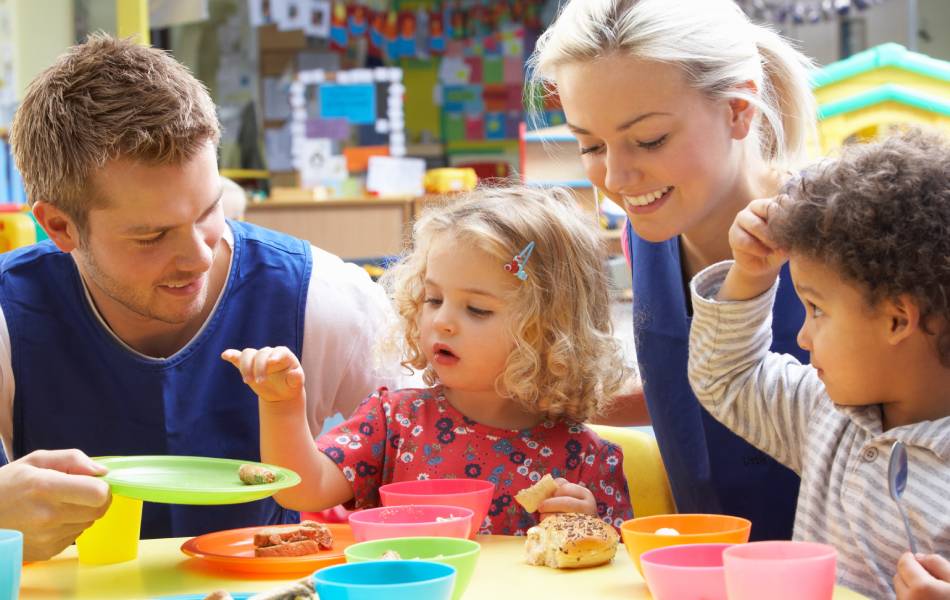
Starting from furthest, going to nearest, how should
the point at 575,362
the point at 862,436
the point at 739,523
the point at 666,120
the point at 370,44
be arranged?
the point at 370,44 → the point at 575,362 → the point at 666,120 → the point at 862,436 → the point at 739,523

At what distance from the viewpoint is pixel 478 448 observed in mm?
1581

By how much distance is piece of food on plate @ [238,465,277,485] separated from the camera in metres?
1.21

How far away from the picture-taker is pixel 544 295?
5.39 feet

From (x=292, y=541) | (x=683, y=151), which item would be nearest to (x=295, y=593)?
(x=292, y=541)

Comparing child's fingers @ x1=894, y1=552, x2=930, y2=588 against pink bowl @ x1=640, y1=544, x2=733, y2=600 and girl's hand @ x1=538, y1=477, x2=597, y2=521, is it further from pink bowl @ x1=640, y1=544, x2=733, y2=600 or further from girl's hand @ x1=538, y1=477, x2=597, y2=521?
girl's hand @ x1=538, y1=477, x2=597, y2=521

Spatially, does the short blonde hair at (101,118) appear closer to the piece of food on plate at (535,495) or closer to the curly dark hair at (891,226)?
the piece of food on plate at (535,495)

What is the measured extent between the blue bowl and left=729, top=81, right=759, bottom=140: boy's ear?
90cm

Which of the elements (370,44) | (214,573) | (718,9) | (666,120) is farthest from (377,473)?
(370,44)

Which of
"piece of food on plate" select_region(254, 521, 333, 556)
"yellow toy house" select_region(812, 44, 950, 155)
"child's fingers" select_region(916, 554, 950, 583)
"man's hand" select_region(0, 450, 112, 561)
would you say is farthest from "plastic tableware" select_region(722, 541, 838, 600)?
"yellow toy house" select_region(812, 44, 950, 155)

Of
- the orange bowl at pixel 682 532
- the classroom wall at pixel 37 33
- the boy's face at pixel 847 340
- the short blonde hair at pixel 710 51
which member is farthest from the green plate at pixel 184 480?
the classroom wall at pixel 37 33

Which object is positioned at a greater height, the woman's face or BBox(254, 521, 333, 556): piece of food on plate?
the woman's face

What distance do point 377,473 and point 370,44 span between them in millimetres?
7708

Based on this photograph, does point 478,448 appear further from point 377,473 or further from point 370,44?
point 370,44

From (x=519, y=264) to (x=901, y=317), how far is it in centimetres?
59
